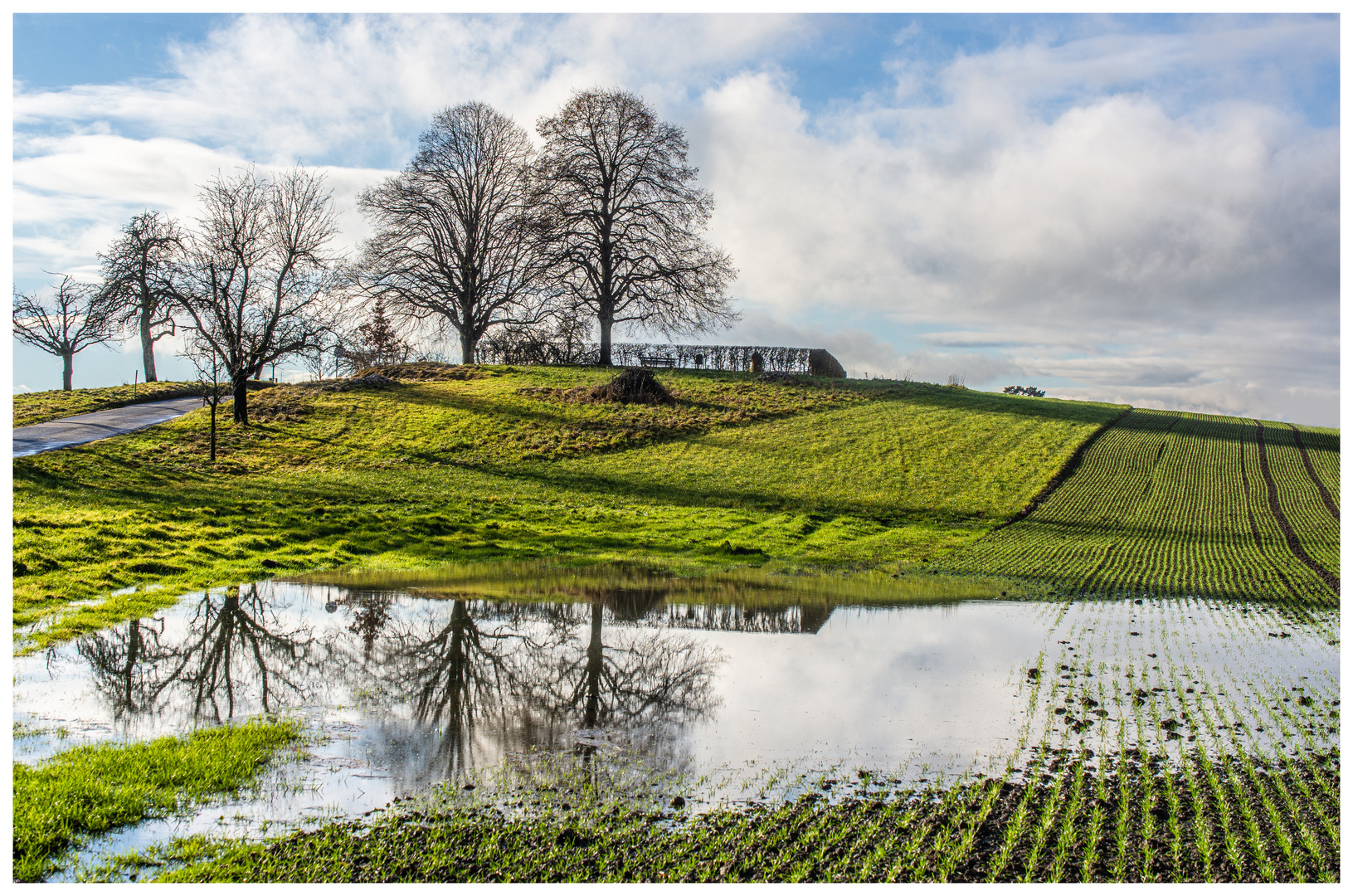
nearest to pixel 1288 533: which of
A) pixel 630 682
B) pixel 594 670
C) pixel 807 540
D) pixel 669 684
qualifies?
pixel 807 540

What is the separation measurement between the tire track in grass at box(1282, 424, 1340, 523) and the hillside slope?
0.06 metres

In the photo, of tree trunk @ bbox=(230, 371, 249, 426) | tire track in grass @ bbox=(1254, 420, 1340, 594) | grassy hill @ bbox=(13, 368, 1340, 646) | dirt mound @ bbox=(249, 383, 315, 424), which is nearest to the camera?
grassy hill @ bbox=(13, 368, 1340, 646)

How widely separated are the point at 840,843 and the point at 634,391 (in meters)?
31.8

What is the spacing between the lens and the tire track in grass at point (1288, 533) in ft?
51.2

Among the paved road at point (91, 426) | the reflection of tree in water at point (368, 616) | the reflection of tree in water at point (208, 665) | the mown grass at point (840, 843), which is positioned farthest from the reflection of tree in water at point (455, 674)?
the paved road at point (91, 426)

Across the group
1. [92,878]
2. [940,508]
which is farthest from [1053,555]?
[92,878]

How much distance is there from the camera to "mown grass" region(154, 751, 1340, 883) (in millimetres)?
4883

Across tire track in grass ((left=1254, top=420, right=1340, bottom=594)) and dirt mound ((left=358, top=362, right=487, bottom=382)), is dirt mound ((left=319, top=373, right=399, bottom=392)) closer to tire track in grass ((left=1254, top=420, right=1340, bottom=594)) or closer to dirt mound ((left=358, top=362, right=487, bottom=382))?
dirt mound ((left=358, top=362, right=487, bottom=382))

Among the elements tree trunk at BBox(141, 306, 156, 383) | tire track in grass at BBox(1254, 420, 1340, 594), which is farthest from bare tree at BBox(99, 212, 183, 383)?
tire track in grass at BBox(1254, 420, 1340, 594)

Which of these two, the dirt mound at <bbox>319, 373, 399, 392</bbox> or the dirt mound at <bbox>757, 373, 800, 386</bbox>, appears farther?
the dirt mound at <bbox>757, 373, 800, 386</bbox>

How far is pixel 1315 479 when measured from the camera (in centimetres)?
2880

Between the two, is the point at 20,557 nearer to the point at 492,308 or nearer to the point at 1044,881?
the point at 1044,881

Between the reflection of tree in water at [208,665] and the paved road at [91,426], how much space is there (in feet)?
61.7

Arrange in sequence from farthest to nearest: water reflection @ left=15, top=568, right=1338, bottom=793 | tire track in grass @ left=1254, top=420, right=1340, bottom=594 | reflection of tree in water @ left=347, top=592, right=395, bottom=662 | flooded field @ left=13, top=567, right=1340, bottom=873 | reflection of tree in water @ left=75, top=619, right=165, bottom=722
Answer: tire track in grass @ left=1254, top=420, right=1340, bottom=594
reflection of tree in water @ left=347, top=592, right=395, bottom=662
reflection of tree in water @ left=75, top=619, right=165, bottom=722
water reflection @ left=15, top=568, right=1338, bottom=793
flooded field @ left=13, top=567, right=1340, bottom=873
